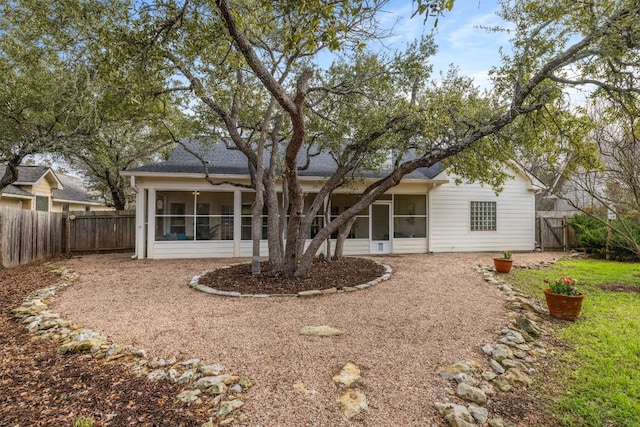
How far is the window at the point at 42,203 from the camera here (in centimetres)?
1670

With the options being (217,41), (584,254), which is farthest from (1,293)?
(584,254)

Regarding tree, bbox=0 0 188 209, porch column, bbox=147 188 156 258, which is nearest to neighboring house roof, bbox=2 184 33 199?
tree, bbox=0 0 188 209

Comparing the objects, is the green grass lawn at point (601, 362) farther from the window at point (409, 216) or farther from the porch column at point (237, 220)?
the porch column at point (237, 220)

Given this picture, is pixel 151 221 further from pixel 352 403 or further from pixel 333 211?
pixel 352 403

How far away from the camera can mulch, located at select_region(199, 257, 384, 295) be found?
600 centimetres

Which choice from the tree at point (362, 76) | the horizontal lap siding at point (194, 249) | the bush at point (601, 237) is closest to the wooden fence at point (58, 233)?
the horizontal lap siding at point (194, 249)

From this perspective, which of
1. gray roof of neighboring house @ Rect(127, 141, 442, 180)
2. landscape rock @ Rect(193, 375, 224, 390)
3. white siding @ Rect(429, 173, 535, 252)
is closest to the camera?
landscape rock @ Rect(193, 375, 224, 390)

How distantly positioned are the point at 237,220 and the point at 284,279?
4620 millimetres

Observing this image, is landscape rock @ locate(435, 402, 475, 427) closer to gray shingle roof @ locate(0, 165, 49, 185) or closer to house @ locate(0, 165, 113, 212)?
house @ locate(0, 165, 113, 212)

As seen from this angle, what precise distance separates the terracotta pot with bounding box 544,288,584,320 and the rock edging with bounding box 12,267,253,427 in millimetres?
4446

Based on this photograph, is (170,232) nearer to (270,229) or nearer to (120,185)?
(270,229)

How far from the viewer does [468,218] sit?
39.6ft

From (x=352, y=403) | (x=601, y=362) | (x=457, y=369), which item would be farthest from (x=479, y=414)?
(x=601, y=362)

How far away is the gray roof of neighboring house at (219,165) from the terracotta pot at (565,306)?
5680 millimetres
